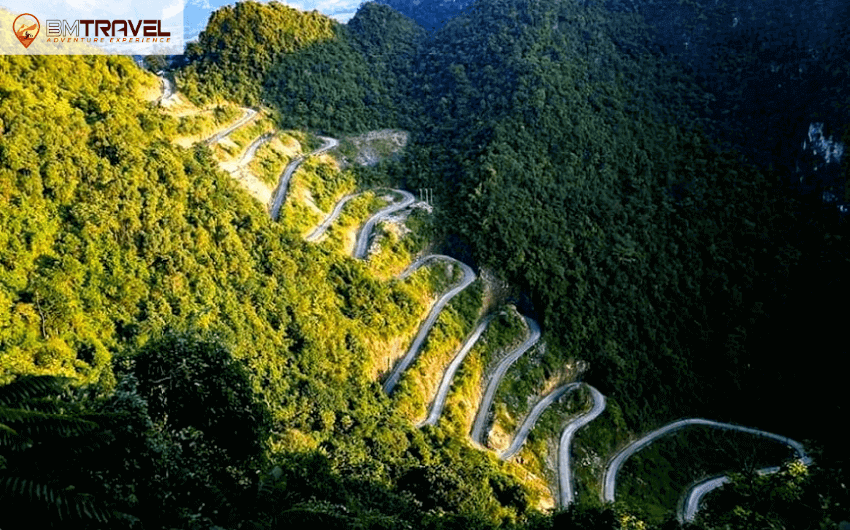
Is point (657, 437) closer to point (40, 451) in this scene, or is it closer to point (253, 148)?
point (253, 148)

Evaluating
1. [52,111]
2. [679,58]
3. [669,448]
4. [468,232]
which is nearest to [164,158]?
[52,111]

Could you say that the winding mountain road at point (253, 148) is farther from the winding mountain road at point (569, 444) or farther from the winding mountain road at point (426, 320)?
the winding mountain road at point (569, 444)

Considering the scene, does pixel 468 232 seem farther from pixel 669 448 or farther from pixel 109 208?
pixel 109 208

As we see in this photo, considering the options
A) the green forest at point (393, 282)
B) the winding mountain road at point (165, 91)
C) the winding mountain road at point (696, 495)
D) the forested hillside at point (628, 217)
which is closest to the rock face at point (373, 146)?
the green forest at point (393, 282)

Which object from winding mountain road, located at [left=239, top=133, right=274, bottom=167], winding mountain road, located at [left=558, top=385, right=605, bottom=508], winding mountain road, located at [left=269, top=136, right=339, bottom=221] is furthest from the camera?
winding mountain road, located at [left=239, top=133, right=274, bottom=167]

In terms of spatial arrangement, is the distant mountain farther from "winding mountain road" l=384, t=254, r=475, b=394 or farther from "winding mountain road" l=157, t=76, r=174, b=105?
"winding mountain road" l=384, t=254, r=475, b=394

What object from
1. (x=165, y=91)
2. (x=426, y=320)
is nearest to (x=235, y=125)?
(x=165, y=91)

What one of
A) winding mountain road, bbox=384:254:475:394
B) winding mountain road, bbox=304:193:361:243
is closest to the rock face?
winding mountain road, bbox=304:193:361:243
